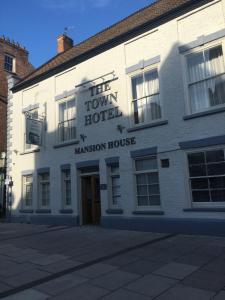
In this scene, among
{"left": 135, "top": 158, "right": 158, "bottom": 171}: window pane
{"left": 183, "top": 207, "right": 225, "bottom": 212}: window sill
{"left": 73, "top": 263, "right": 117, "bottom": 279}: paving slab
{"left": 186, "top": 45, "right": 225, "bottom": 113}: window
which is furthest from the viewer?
{"left": 135, "top": 158, "right": 158, "bottom": 171}: window pane

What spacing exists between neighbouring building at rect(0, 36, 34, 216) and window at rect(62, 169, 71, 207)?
7.46 m

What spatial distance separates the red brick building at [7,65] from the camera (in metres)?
22.5

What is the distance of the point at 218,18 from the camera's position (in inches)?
416

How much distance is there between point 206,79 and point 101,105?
15.7ft

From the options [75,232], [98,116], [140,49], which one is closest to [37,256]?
[75,232]

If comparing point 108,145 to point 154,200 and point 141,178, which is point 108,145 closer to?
point 141,178

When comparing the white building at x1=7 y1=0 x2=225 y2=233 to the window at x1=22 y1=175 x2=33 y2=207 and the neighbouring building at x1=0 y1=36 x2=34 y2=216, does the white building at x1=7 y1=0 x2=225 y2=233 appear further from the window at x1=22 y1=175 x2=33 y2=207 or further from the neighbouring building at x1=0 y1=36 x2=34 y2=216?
the neighbouring building at x1=0 y1=36 x2=34 y2=216

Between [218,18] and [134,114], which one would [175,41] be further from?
[134,114]

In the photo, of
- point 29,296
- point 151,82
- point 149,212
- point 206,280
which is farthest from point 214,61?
point 29,296

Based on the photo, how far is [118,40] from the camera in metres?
13.2

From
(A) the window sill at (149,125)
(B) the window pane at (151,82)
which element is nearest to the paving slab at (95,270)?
(A) the window sill at (149,125)

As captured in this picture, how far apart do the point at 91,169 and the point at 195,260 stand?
7.60 m

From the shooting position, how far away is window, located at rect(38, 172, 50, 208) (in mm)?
15586

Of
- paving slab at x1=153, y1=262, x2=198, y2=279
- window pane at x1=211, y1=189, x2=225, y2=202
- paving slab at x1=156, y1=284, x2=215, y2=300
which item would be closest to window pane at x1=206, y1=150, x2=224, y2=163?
window pane at x1=211, y1=189, x2=225, y2=202
